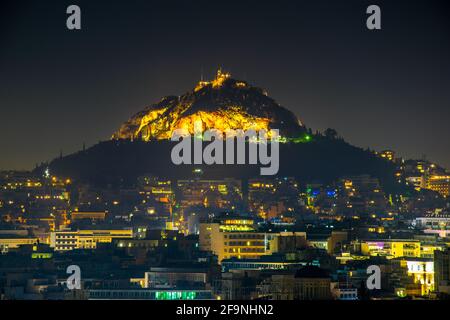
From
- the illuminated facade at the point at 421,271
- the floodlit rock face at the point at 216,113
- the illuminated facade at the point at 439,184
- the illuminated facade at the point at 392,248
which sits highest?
the floodlit rock face at the point at 216,113

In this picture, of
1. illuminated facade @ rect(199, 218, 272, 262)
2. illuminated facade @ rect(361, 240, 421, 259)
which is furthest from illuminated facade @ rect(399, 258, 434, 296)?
illuminated facade @ rect(199, 218, 272, 262)

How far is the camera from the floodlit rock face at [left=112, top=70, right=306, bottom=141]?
388ft

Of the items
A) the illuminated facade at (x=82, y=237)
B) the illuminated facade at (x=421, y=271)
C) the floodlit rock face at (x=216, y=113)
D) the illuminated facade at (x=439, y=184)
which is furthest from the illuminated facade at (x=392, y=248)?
the floodlit rock face at (x=216, y=113)

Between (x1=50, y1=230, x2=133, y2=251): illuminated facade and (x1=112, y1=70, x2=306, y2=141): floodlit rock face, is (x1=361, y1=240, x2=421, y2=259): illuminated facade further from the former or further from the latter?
(x1=112, y1=70, x2=306, y2=141): floodlit rock face

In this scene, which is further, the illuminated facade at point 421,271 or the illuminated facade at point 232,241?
the illuminated facade at point 232,241

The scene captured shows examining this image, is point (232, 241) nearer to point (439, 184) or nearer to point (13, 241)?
point (13, 241)

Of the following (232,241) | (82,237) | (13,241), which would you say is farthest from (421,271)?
(82,237)

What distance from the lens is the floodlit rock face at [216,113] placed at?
118 m

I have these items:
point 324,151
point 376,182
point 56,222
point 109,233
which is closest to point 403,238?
point 109,233

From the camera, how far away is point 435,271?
53000 mm

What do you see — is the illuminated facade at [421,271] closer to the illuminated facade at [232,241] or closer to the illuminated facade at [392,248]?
the illuminated facade at [392,248]

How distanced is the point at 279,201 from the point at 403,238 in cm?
2904
